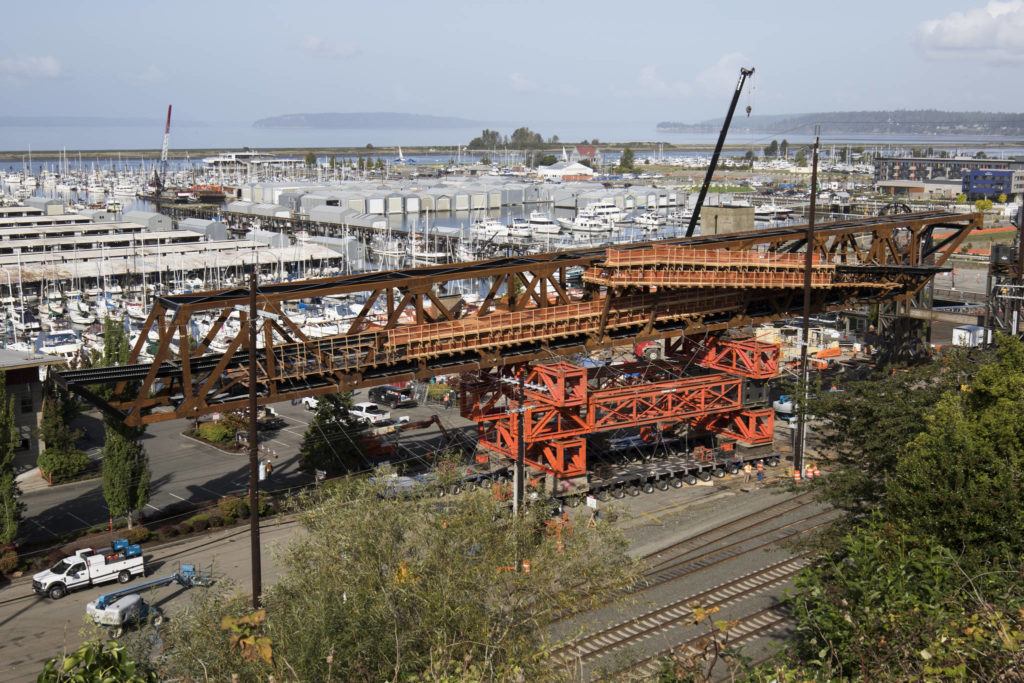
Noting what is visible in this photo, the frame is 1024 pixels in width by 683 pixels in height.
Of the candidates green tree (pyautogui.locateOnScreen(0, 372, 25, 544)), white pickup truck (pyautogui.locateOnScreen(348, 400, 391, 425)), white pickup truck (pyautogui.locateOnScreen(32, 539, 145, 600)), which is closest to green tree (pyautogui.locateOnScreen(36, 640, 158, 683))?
white pickup truck (pyautogui.locateOnScreen(32, 539, 145, 600))

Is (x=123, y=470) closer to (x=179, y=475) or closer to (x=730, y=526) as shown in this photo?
(x=179, y=475)

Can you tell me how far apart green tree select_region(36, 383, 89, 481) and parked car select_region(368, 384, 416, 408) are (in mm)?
11769

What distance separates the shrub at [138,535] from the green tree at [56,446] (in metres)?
6.29

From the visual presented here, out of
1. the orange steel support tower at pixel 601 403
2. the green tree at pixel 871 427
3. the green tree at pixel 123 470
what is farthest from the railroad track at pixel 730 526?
the green tree at pixel 123 470

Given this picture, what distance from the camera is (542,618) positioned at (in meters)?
12.5

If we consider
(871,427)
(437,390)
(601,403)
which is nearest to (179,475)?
(437,390)

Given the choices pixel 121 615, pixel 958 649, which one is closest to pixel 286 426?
pixel 121 615

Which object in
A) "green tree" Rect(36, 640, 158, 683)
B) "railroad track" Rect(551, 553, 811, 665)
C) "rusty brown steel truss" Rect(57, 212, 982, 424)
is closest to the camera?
"green tree" Rect(36, 640, 158, 683)

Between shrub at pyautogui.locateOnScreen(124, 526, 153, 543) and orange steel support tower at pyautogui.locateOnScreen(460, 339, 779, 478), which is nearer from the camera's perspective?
shrub at pyautogui.locateOnScreen(124, 526, 153, 543)

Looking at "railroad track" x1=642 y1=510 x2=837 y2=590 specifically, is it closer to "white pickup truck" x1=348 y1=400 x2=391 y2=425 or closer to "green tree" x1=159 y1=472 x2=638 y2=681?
"green tree" x1=159 y1=472 x2=638 y2=681

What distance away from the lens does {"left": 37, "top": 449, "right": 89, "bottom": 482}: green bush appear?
28.2m

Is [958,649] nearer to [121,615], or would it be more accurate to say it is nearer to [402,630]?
[402,630]

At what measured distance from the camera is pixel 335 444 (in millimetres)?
27766

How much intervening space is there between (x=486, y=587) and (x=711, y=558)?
1097 cm
